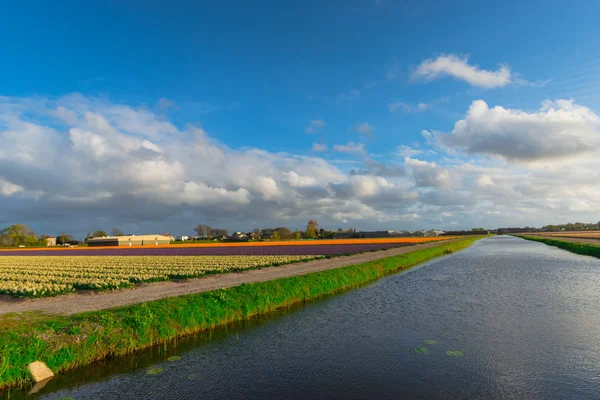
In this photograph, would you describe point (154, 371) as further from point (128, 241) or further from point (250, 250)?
point (128, 241)

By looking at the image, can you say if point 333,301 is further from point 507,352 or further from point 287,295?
point 507,352

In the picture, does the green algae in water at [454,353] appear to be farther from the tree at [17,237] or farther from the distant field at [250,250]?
the tree at [17,237]

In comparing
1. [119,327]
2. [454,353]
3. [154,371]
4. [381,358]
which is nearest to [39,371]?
[119,327]

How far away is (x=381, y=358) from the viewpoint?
42.6 ft

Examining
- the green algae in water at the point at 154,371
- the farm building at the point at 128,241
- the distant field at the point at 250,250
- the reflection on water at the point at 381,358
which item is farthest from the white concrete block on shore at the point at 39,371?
the farm building at the point at 128,241

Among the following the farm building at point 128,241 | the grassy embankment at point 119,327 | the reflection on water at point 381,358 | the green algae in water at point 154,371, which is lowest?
the green algae in water at point 154,371

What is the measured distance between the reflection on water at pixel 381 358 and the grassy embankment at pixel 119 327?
0.71 m

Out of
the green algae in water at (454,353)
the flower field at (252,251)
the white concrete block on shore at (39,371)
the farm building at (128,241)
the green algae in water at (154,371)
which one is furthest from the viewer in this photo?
the farm building at (128,241)

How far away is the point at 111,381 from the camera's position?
11.9 meters

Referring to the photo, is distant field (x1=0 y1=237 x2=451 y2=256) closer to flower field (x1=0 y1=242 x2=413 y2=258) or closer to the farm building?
flower field (x1=0 y1=242 x2=413 y2=258)

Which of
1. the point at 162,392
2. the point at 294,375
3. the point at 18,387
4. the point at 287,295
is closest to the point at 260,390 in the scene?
the point at 294,375

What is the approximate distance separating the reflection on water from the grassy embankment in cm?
71

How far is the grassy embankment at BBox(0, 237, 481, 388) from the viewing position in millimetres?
12555

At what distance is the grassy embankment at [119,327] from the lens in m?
12.6
